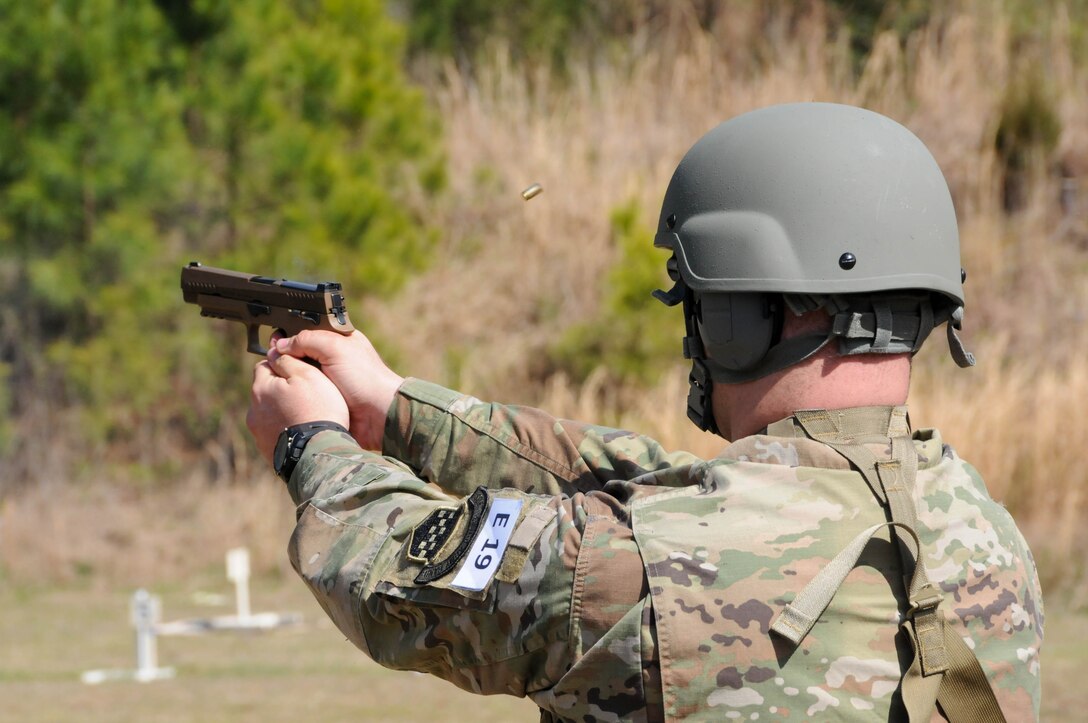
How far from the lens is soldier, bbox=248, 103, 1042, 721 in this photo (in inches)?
67.8

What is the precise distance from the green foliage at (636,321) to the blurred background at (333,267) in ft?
0.09

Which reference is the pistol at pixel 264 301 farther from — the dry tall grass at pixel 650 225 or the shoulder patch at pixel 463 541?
the dry tall grass at pixel 650 225

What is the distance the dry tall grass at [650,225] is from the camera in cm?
900

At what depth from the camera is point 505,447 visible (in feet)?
8.23

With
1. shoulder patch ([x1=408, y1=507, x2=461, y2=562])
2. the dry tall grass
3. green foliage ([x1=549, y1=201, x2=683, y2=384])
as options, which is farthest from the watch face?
green foliage ([x1=549, y1=201, x2=683, y2=384])

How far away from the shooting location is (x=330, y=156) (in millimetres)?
→ 10453

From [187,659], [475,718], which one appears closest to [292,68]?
[187,659]

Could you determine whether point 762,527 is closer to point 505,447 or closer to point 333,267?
point 505,447

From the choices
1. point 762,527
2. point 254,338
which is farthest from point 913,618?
point 254,338

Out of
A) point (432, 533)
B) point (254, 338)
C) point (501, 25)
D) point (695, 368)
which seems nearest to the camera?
point (432, 533)

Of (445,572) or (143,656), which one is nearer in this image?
(445,572)

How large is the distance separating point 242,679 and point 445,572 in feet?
15.6

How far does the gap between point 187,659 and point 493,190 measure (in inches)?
332

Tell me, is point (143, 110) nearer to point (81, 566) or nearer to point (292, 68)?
point (292, 68)
